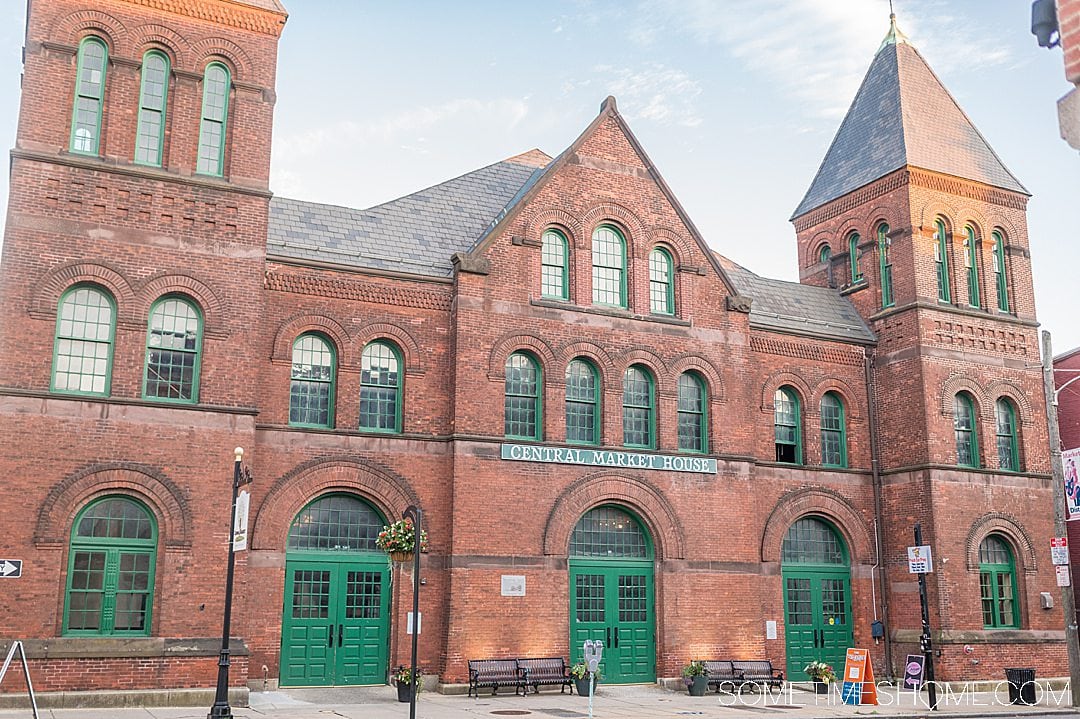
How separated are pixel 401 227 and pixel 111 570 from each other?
1144 centimetres

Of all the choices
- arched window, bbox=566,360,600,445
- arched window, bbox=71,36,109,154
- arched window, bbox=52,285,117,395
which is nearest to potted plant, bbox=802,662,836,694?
arched window, bbox=566,360,600,445

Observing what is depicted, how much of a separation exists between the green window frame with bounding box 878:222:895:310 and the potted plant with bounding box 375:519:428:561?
17308mm

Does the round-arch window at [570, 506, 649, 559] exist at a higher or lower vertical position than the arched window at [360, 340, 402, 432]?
lower

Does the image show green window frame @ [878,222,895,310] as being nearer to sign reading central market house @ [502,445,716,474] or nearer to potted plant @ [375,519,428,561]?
sign reading central market house @ [502,445,716,474]

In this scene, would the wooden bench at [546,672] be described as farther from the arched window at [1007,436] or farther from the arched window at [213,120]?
the arched window at [1007,436]

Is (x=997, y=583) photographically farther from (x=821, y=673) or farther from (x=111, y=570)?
(x=111, y=570)

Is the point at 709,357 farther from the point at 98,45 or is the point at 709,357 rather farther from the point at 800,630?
the point at 98,45

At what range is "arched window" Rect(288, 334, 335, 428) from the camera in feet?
79.3

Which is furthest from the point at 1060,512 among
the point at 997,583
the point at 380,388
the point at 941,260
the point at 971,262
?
the point at 380,388

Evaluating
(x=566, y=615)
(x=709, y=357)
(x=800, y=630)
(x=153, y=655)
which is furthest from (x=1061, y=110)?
(x=800, y=630)

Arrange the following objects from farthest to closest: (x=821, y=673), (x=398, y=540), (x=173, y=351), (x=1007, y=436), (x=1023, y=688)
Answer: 1. (x=1007, y=436)
2. (x=821, y=673)
3. (x=1023, y=688)
4. (x=398, y=540)
5. (x=173, y=351)

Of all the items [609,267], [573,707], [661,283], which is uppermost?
[609,267]

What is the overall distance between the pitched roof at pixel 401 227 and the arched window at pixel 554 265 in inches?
84.3

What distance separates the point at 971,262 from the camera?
32.8 m
